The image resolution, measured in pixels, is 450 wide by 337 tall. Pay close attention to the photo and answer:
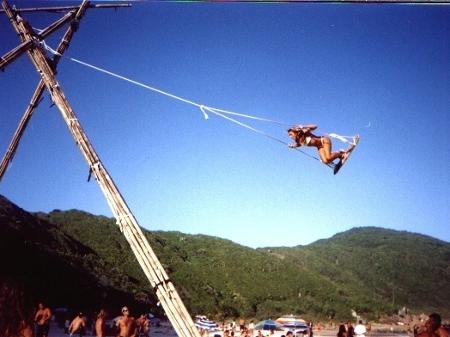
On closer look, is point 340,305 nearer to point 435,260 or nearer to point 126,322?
point 126,322

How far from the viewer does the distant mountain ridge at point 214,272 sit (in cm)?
3195

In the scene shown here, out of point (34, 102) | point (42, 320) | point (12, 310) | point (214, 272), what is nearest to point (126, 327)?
point (42, 320)

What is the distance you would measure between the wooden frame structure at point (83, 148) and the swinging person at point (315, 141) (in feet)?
10.9

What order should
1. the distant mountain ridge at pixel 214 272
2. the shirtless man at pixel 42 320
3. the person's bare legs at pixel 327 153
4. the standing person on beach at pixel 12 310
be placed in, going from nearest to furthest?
the standing person on beach at pixel 12 310
the person's bare legs at pixel 327 153
the shirtless man at pixel 42 320
the distant mountain ridge at pixel 214 272

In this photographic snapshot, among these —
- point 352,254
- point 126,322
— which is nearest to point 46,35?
point 126,322

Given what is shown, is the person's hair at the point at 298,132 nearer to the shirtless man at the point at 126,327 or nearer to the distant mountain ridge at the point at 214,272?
the distant mountain ridge at the point at 214,272

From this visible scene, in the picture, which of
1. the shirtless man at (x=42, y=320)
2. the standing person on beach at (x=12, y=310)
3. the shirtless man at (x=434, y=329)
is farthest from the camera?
the shirtless man at (x=42, y=320)

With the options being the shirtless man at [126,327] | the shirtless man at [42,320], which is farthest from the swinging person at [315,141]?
the shirtless man at [42,320]

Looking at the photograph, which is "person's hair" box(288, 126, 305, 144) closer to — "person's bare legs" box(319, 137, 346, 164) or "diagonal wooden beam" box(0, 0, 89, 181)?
"person's bare legs" box(319, 137, 346, 164)

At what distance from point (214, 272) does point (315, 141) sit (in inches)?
2542

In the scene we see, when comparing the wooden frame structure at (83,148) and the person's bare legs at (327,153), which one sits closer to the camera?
the wooden frame structure at (83,148)

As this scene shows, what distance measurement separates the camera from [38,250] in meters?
31.9

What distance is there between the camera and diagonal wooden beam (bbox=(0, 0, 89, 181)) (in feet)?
27.3

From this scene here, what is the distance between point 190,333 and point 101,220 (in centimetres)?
7179
